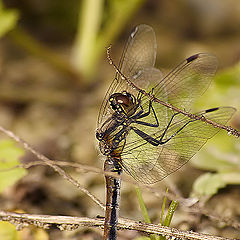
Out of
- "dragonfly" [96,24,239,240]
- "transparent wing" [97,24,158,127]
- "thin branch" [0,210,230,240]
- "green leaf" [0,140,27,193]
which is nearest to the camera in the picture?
"thin branch" [0,210,230,240]

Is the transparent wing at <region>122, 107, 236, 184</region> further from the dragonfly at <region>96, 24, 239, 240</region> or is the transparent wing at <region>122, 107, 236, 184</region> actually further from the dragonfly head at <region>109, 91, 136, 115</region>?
the dragonfly head at <region>109, 91, 136, 115</region>

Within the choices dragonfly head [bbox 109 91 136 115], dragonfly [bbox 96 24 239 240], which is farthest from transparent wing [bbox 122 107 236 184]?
dragonfly head [bbox 109 91 136 115]

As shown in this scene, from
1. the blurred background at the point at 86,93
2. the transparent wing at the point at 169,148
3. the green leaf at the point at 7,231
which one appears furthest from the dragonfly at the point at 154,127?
the green leaf at the point at 7,231

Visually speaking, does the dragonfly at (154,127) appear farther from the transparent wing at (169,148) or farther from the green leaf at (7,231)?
the green leaf at (7,231)

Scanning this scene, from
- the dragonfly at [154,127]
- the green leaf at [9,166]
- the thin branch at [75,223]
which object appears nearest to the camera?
the thin branch at [75,223]

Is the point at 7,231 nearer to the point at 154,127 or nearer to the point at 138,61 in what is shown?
the point at 154,127

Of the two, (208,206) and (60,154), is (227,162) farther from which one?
(60,154)

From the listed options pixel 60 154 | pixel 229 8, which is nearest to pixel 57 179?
pixel 60 154
